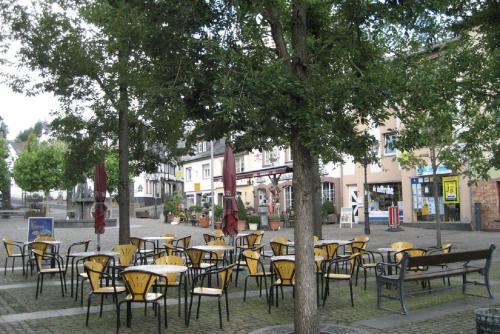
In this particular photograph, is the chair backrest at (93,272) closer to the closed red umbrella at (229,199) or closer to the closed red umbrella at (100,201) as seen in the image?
the closed red umbrella at (229,199)

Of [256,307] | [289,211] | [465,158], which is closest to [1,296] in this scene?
[256,307]

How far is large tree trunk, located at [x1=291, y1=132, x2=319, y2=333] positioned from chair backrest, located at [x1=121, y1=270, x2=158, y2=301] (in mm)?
1920

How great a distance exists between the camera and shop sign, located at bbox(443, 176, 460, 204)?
1094 inches

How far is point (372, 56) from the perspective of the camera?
8039mm

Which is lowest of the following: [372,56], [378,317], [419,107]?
[378,317]

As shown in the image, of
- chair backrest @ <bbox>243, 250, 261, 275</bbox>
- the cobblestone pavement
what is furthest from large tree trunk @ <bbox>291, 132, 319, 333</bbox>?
chair backrest @ <bbox>243, 250, 261, 275</bbox>

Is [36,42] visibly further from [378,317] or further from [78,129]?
[378,317]

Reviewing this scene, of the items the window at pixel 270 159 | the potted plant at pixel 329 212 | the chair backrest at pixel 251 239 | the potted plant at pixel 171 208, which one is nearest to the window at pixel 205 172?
the window at pixel 270 159

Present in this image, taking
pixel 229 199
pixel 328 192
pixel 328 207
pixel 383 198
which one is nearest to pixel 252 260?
pixel 229 199

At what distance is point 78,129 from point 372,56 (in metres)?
10.5

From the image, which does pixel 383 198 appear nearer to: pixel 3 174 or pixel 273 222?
pixel 273 222

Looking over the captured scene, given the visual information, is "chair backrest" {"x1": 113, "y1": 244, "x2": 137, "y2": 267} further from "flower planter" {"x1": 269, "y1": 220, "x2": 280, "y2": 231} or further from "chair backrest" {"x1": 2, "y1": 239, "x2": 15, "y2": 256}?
"flower planter" {"x1": 269, "y1": 220, "x2": 280, "y2": 231}

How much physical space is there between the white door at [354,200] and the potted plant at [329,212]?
1.37m

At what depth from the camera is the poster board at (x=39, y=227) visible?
15.6 m
